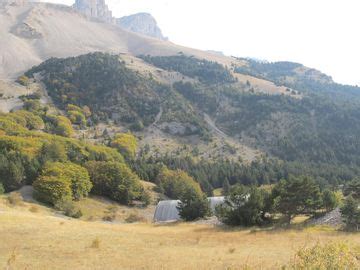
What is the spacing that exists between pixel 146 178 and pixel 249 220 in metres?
78.2

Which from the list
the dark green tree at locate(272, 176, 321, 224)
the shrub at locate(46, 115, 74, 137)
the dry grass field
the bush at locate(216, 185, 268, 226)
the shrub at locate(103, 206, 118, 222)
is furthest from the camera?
the shrub at locate(46, 115, 74, 137)

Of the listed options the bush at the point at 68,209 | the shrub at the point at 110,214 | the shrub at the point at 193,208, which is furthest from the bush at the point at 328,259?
the shrub at the point at 110,214

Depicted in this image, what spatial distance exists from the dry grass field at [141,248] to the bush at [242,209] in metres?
5.82

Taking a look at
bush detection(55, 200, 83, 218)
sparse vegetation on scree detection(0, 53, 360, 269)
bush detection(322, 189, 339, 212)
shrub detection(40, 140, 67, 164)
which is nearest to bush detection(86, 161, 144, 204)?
sparse vegetation on scree detection(0, 53, 360, 269)

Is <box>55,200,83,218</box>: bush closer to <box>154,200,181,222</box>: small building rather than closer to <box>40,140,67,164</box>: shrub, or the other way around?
<box>154,200,181,222</box>: small building

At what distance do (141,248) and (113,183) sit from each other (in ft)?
201

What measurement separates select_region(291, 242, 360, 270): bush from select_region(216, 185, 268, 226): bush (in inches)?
1344

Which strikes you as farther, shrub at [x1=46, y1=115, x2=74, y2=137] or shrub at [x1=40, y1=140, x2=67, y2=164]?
shrub at [x1=46, y1=115, x2=74, y2=137]

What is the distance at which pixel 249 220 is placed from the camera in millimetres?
44500

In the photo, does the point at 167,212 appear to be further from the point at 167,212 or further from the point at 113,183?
the point at 113,183

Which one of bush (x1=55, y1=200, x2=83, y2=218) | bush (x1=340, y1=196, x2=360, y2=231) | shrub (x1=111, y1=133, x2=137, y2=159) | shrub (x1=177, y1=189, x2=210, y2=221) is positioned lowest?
shrub (x1=111, y1=133, x2=137, y2=159)

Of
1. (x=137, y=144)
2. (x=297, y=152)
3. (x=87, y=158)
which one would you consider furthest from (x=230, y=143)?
(x=87, y=158)

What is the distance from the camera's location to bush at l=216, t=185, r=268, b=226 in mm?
44531

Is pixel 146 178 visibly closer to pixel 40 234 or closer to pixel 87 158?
pixel 87 158
